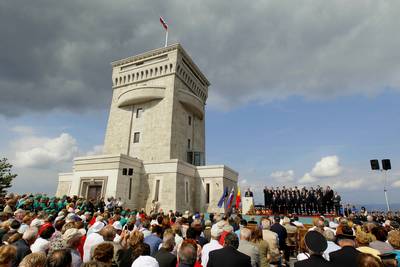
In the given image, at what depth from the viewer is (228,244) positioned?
4211 mm

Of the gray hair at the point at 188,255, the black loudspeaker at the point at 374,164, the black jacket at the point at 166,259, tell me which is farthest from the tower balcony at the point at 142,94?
the gray hair at the point at 188,255

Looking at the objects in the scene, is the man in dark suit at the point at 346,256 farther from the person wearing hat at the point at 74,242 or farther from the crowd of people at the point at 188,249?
the person wearing hat at the point at 74,242

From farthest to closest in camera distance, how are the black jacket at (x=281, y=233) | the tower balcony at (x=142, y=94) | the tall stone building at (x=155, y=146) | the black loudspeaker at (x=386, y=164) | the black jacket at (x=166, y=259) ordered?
1. the tower balcony at (x=142, y=94)
2. the tall stone building at (x=155, y=146)
3. the black loudspeaker at (x=386, y=164)
4. the black jacket at (x=281, y=233)
5. the black jacket at (x=166, y=259)

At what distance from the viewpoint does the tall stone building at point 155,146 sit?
26156 mm

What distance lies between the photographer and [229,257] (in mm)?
3965

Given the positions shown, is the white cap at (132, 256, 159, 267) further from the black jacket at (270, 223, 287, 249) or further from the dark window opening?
the dark window opening

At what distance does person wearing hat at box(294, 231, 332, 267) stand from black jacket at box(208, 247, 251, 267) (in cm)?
92

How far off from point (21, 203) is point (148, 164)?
51.6ft

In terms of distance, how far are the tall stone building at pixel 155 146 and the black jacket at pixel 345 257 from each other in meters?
22.7

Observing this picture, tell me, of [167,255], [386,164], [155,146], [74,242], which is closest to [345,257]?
[167,255]

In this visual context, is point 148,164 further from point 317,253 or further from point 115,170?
point 317,253

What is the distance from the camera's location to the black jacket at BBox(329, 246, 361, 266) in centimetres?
353

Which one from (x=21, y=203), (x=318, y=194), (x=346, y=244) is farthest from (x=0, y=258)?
(x=318, y=194)

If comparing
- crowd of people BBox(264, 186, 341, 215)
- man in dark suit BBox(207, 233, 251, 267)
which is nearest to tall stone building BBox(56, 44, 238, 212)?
crowd of people BBox(264, 186, 341, 215)
